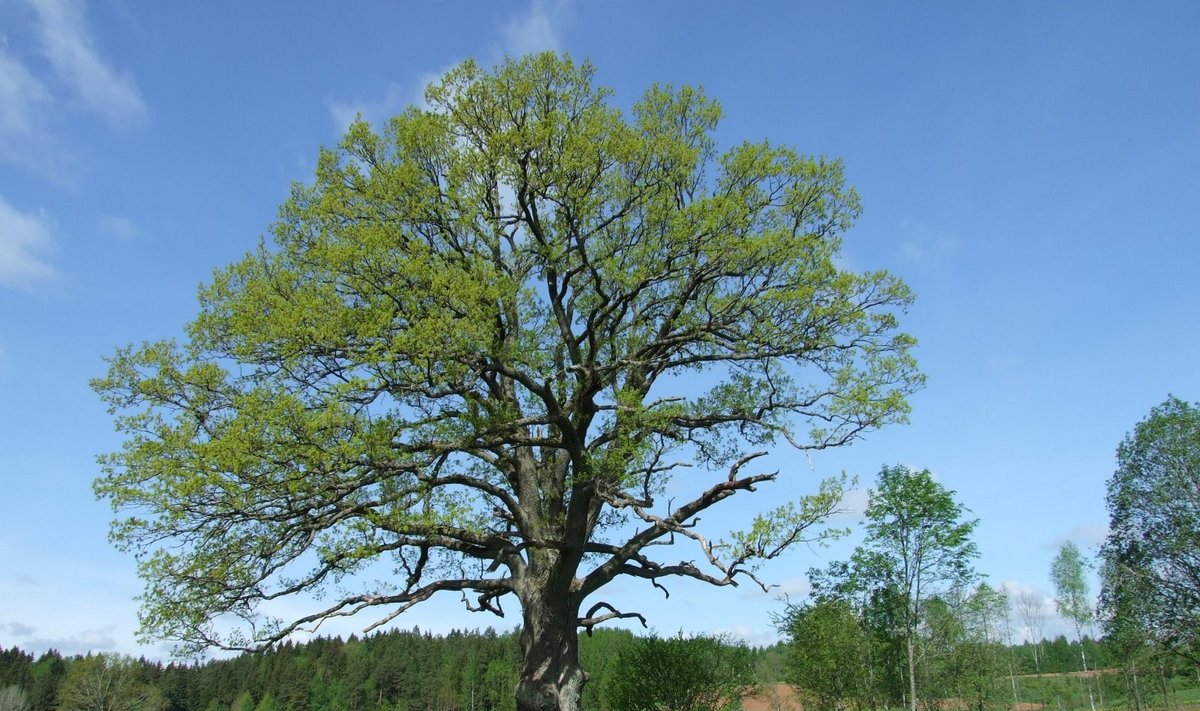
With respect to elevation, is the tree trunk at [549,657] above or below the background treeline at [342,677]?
above

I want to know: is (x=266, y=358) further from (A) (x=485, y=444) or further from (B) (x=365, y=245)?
(A) (x=485, y=444)

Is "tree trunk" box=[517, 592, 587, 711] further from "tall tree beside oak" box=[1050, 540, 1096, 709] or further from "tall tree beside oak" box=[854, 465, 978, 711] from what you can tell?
"tall tree beside oak" box=[1050, 540, 1096, 709]

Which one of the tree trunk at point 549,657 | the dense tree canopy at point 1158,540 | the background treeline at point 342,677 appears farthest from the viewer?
the background treeline at point 342,677

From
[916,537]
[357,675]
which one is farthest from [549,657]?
[357,675]

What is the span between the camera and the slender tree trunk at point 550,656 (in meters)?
14.2

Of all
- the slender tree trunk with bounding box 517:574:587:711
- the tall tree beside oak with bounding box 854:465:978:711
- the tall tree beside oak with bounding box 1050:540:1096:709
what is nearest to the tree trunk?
the slender tree trunk with bounding box 517:574:587:711

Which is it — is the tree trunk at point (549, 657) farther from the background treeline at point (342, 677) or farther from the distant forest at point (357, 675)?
the distant forest at point (357, 675)

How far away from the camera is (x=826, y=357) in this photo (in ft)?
50.6

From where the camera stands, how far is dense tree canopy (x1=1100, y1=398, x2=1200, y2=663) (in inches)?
1128

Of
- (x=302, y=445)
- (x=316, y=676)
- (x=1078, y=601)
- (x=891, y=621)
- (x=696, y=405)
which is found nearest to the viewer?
(x=302, y=445)

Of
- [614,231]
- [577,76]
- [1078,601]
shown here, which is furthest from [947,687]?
[1078,601]

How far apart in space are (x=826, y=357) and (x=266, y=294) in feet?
36.1

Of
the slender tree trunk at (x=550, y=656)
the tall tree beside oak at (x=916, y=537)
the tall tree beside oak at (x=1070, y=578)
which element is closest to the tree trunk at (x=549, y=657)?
the slender tree trunk at (x=550, y=656)

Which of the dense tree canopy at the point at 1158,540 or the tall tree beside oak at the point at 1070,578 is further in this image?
the tall tree beside oak at the point at 1070,578
